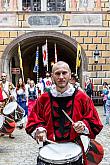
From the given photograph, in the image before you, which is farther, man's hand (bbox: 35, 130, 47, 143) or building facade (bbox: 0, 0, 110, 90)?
building facade (bbox: 0, 0, 110, 90)

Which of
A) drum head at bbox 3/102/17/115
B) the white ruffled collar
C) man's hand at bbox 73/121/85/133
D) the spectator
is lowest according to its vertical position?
the spectator

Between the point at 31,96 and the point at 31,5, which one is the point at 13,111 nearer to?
the point at 31,96

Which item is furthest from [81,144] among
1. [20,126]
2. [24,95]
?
[24,95]

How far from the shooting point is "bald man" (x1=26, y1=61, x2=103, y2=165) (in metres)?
4.20

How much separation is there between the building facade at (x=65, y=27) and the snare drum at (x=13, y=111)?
381 inches

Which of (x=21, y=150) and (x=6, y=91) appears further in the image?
(x=6, y=91)

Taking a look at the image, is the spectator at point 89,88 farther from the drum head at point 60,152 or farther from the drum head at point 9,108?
the drum head at point 60,152

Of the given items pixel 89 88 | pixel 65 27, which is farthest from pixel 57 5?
pixel 89 88

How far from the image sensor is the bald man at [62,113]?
13.8 ft

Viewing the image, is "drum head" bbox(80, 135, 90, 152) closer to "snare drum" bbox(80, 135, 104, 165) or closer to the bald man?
"snare drum" bbox(80, 135, 104, 165)

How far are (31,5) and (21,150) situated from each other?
1315cm

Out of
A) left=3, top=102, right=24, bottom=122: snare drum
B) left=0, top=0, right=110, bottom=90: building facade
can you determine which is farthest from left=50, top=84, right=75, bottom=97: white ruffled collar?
left=0, top=0, right=110, bottom=90: building facade

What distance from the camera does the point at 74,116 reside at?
4250 millimetres

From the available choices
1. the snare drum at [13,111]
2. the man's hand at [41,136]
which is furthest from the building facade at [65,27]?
the man's hand at [41,136]
